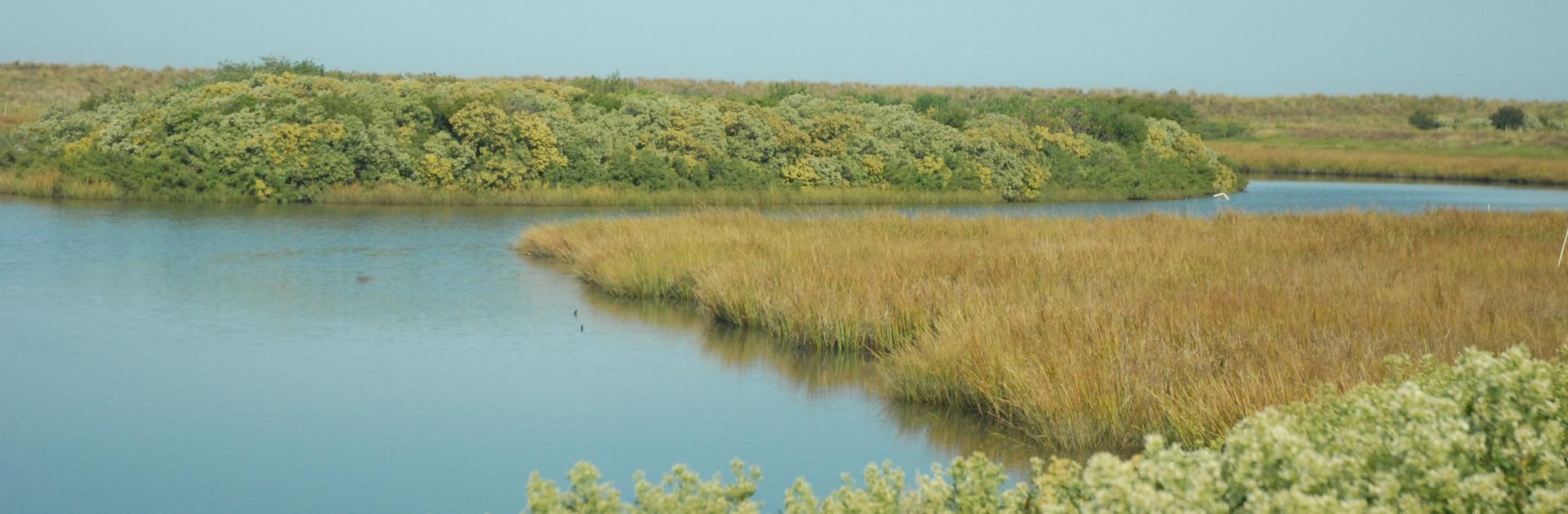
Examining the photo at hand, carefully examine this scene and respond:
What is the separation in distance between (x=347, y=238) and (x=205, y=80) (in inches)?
590

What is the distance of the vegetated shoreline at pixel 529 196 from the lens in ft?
90.3

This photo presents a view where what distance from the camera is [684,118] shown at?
3095 cm

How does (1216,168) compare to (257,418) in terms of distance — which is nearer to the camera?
(257,418)

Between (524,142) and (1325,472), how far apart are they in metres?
26.3

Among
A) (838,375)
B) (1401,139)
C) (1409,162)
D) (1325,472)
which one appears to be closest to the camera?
(1325,472)


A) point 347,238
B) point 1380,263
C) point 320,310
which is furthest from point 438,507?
point 347,238

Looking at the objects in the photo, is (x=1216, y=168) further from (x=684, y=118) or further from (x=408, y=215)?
(x=408, y=215)

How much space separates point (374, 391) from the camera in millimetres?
9625

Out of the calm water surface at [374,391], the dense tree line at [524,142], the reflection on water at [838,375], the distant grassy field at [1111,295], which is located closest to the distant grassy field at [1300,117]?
the dense tree line at [524,142]

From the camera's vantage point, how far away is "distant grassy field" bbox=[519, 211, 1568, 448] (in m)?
7.84

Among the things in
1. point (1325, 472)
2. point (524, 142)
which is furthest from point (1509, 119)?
point (1325, 472)

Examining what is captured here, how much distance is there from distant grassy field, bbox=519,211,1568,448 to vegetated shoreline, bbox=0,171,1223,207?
377 inches

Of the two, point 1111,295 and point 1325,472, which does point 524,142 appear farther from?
point 1325,472

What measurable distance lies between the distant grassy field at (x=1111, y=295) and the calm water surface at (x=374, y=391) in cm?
38
